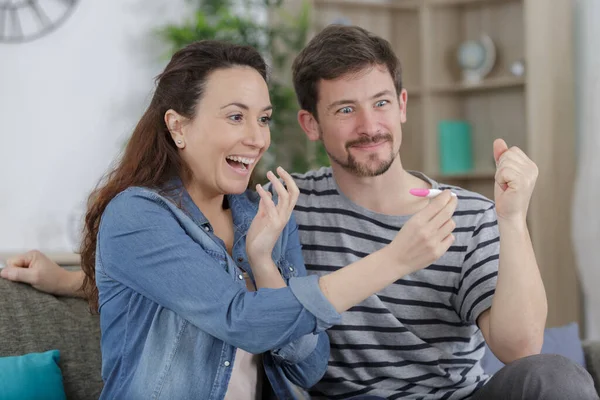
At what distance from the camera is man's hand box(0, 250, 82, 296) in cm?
192

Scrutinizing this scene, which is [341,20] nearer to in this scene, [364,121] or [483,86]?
[483,86]

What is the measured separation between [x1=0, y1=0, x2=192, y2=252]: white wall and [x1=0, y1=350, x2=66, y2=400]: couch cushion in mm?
2318

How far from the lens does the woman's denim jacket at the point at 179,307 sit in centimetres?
146

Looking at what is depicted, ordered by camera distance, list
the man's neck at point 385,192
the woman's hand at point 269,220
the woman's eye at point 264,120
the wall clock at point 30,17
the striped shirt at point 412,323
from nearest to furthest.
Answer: the woman's hand at point 269,220, the woman's eye at point 264,120, the striped shirt at point 412,323, the man's neck at point 385,192, the wall clock at point 30,17

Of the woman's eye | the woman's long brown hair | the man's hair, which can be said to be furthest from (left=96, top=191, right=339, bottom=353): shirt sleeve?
the man's hair

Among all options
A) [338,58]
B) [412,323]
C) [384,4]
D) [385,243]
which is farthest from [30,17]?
[412,323]

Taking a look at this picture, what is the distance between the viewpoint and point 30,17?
409 centimetres

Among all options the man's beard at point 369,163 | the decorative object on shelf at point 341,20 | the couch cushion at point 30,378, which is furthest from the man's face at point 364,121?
the decorative object on shelf at point 341,20

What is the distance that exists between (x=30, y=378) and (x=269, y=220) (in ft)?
2.21

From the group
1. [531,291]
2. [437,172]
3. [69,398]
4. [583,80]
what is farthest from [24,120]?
[531,291]

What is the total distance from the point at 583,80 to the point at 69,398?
9.44 ft

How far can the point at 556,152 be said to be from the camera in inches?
149

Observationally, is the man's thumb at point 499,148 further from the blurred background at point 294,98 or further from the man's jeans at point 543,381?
the blurred background at point 294,98

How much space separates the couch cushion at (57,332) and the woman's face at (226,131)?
53 cm
